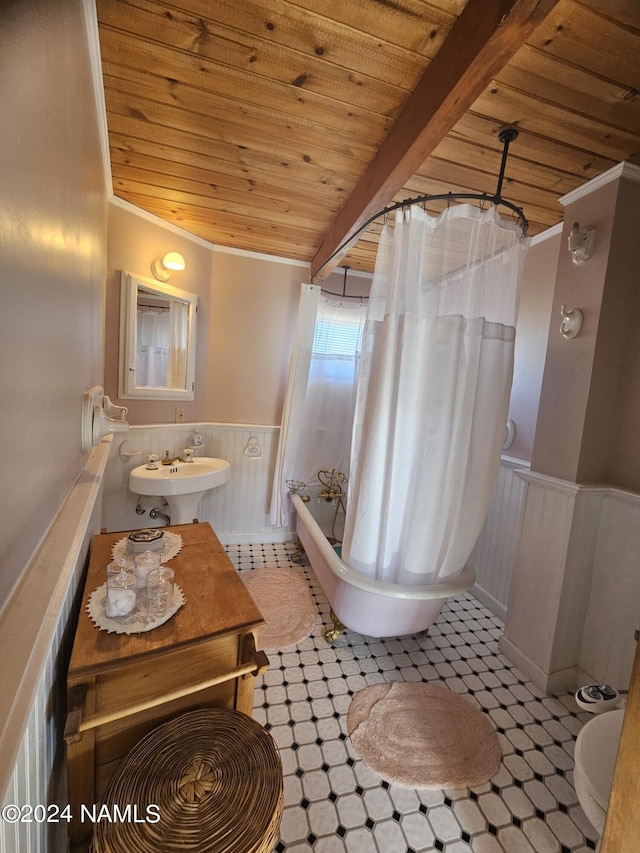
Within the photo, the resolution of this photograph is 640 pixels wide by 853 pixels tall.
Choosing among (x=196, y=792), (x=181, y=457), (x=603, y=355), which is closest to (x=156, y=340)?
(x=181, y=457)

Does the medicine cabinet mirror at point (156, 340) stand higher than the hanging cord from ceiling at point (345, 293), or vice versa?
the hanging cord from ceiling at point (345, 293)

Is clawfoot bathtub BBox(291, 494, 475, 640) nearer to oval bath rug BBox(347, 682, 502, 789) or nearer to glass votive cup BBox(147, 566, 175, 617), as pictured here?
oval bath rug BBox(347, 682, 502, 789)

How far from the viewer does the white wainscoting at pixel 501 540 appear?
2152mm

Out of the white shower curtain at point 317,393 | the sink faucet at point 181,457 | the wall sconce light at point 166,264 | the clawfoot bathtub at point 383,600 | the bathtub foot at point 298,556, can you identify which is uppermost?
the wall sconce light at point 166,264

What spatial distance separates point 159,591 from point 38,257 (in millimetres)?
947

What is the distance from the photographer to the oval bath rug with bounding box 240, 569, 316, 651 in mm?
1904

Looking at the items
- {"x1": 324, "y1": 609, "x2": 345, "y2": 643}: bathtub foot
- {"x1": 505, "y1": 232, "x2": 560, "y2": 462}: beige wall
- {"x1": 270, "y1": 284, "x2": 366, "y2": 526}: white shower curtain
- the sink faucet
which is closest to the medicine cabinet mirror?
the sink faucet

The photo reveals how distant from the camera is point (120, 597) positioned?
0.94 metres

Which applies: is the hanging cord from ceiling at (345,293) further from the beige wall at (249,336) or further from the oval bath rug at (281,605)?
the oval bath rug at (281,605)

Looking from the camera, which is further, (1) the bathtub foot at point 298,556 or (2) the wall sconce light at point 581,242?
(1) the bathtub foot at point 298,556

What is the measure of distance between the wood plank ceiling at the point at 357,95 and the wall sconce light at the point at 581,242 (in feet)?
0.82

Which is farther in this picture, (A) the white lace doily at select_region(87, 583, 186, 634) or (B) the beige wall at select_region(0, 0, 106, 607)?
(A) the white lace doily at select_region(87, 583, 186, 634)

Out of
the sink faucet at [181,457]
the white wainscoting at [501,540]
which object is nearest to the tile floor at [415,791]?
the white wainscoting at [501,540]

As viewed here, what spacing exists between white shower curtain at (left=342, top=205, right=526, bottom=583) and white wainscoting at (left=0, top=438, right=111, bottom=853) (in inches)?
45.4
